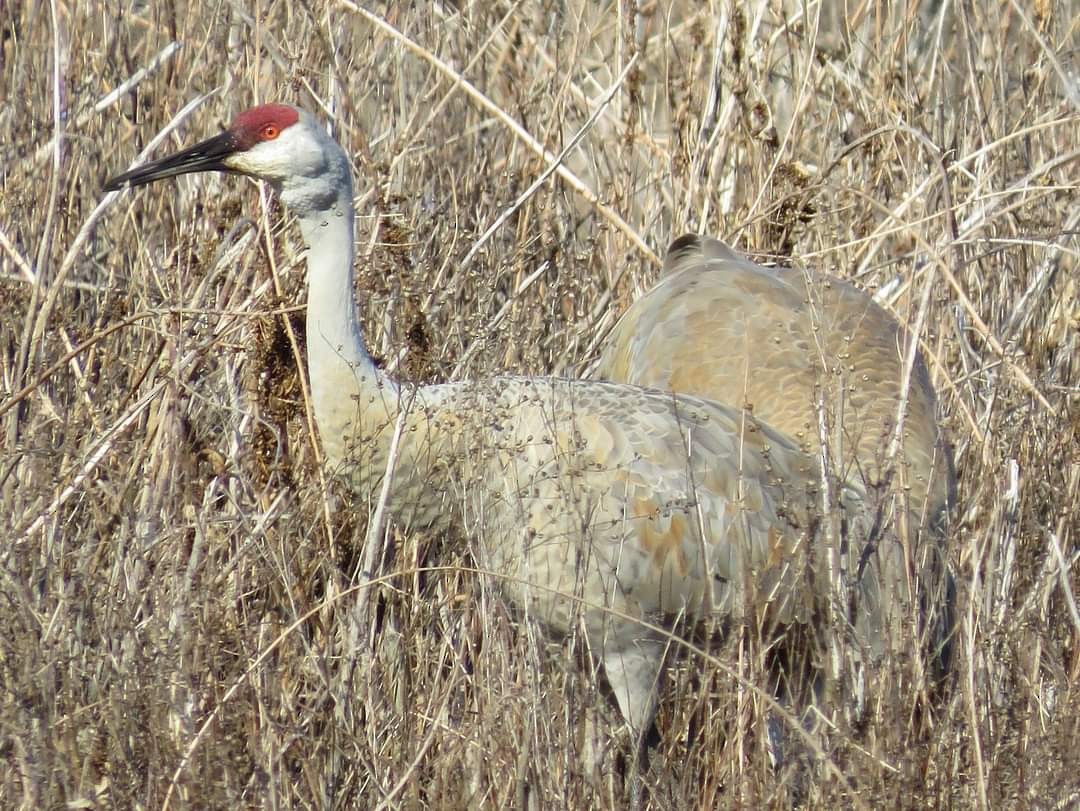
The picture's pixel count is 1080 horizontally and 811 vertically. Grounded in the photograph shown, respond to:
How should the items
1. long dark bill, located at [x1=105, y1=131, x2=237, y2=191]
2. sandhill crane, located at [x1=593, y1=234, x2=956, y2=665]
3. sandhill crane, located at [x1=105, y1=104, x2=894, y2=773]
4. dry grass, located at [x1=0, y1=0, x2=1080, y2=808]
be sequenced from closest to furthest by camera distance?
1. dry grass, located at [x1=0, y1=0, x2=1080, y2=808]
2. sandhill crane, located at [x1=105, y1=104, x2=894, y2=773]
3. long dark bill, located at [x1=105, y1=131, x2=237, y2=191]
4. sandhill crane, located at [x1=593, y1=234, x2=956, y2=665]

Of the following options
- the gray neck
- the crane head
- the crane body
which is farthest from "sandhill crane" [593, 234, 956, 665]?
the crane head

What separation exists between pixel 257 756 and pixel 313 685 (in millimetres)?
713

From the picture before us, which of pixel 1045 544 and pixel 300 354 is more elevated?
pixel 300 354

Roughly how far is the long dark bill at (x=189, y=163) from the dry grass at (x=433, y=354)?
9.5 inches

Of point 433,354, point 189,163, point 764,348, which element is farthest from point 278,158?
point 764,348

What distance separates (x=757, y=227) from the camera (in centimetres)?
450

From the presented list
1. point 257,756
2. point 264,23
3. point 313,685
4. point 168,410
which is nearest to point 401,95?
point 264,23

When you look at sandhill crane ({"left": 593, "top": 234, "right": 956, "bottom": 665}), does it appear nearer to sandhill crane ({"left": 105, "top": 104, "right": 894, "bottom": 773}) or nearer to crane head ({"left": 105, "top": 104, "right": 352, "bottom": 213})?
sandhill crane ({"left": 105, "top": 104, "right": 894, "bottom": 773})

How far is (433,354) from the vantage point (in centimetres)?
382

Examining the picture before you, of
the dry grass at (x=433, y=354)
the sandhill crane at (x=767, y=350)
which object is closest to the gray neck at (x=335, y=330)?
the dry grass at (x=433, y=354)

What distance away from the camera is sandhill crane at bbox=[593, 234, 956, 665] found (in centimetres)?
366

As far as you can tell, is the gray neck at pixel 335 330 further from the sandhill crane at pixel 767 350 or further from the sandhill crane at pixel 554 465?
the sandhill crane at pixel 767 350

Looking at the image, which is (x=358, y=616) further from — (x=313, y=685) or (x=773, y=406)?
(x=773, y=406)

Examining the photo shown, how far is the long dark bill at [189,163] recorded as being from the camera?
3219 mm
